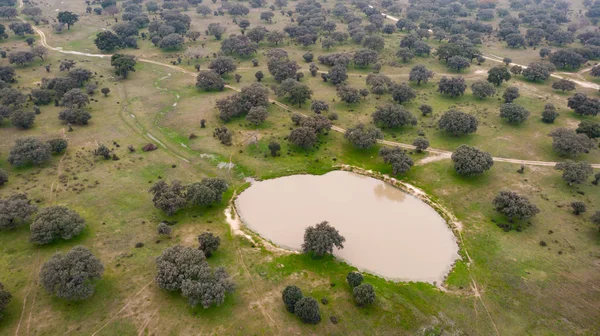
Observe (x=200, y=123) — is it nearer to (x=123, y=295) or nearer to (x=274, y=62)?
(x=274, y=62)

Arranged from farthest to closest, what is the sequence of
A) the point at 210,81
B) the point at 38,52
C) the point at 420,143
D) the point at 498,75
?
the point at 38,52 → the point at 498,75 → the point at 210,81 → the point at 420,143

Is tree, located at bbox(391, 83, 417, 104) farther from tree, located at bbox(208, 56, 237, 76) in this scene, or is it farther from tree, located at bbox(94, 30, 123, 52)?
tree, located at bbox(94, 30, 123, 52)

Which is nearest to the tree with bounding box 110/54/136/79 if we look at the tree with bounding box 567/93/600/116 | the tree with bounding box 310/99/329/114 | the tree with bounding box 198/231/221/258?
the tree with bounding box 310/99/329/114

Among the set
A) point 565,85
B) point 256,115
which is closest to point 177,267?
point 256,115

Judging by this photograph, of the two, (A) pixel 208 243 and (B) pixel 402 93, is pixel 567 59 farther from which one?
(A) pixel 208 243

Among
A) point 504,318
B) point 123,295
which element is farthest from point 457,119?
point 123,295

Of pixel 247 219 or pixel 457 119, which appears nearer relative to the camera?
pixel 247 219
